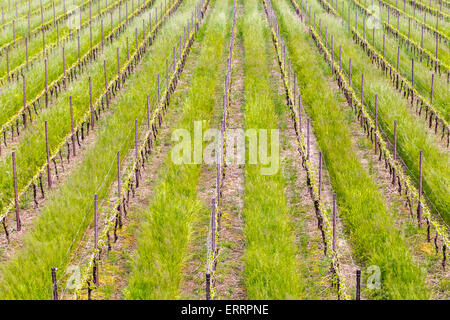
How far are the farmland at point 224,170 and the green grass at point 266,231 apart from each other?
0.11 ft

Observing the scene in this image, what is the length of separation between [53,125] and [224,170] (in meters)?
3.69

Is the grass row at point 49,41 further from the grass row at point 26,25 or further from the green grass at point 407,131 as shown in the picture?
the green grass at point 407,131

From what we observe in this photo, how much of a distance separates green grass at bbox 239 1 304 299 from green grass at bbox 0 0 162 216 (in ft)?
11.3

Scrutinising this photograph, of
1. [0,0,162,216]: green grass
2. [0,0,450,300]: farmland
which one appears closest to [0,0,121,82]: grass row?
[0,0,450,300]: farmland

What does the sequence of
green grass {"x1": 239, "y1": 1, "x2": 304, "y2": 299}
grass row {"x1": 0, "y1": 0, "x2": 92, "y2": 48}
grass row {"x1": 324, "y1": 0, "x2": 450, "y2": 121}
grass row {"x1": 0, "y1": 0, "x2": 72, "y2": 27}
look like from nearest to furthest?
green grass {"x1": 239, "y1": 1, "x2": 304, "y2": 299} → grass row {"x1": 324, "y1": 0, "x2": 450, "y2": 121} → grass row {"x1": 0, "y1": 0, "x2": 92, "y2": 48} → grass row {"x1": 0, "y1": 0, "x2": 72, "y2": 27}

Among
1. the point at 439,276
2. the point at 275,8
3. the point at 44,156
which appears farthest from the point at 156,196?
the point at 275,8

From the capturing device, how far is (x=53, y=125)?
457 inches

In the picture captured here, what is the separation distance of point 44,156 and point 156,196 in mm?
2577

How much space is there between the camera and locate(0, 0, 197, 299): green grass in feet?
22.1

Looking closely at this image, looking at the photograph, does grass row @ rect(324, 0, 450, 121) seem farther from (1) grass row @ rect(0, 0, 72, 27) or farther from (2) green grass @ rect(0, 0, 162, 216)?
(1) grass row @ rect(0, 0, 72, 27)

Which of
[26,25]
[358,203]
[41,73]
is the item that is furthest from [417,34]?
[26,25]

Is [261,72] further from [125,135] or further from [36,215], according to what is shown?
[36,215]

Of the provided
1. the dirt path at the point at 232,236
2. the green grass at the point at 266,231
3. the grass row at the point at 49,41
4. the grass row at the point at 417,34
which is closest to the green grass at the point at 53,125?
the grass row at the point at 49,41

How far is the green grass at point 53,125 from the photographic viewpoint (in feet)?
31.3
